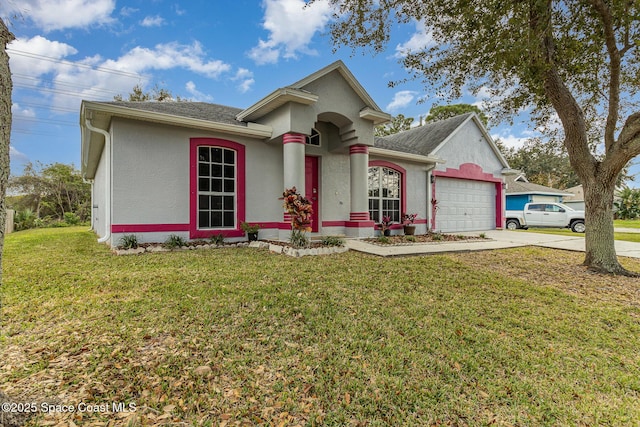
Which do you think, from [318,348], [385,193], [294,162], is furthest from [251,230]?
[318,348]

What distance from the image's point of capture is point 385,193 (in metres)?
10.9

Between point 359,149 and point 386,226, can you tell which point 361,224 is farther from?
point 359,149

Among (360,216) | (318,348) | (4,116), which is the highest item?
(4,116)

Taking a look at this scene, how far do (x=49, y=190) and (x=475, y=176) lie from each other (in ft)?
87.6

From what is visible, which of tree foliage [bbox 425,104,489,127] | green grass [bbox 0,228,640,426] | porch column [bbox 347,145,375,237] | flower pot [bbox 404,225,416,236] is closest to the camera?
green grass [bbox 0,228,640,426]

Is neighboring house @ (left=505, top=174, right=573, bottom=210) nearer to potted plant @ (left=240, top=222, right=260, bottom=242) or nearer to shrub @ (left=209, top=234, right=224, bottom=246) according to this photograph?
potted plant @ (left=240, top=222, right=260, bottom=242)

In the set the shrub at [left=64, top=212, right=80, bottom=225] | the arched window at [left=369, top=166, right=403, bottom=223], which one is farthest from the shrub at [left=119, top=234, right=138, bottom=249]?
the shrub at [left=64, top=212, right=80, bottom=225]

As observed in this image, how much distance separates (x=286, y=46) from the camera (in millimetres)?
11547

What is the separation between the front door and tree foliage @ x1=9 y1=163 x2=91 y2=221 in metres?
19.0

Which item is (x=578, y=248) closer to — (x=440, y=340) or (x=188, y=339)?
(x=440, y=340)

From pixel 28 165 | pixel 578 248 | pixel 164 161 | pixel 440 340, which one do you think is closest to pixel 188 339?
pixel 440 340

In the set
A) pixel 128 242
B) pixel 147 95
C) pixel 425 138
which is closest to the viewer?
pixel 128 242

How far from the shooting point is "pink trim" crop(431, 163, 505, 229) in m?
12.3

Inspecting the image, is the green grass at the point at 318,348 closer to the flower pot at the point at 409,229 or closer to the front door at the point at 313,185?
the front door at the point at 313,185
